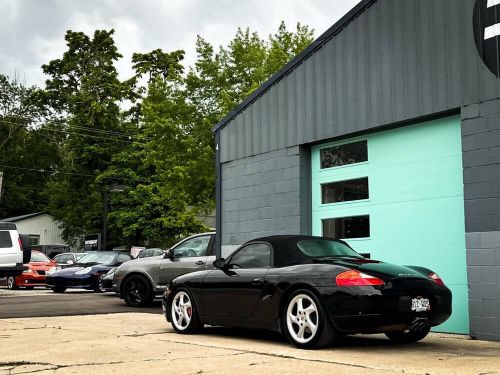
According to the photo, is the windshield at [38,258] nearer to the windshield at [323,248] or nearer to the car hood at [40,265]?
the car hood at [40,265]

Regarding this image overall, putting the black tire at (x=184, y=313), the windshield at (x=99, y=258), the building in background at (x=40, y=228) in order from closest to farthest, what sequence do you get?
1. the black tire at (x=184, y=313)
2. the windshield at (x=99, y=258)
3. the building in background at (x=40, y=228)

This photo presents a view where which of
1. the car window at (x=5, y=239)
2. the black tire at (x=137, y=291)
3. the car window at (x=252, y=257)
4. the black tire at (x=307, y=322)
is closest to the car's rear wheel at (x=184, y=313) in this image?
the car window at (x=252, y=257)

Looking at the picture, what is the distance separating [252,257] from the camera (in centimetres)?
843

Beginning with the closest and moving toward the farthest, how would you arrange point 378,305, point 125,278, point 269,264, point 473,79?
point 378,305, point 269,264, point 473,79, point 125,278

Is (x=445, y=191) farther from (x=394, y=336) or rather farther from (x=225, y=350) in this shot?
(x=225, y=350)

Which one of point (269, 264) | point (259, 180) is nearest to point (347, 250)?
point (269, 264)

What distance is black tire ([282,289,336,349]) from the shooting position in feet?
23.3

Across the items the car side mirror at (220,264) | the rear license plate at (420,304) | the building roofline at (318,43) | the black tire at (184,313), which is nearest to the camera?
the rear license plate at (420,304)

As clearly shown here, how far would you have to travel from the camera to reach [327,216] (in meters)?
11.8

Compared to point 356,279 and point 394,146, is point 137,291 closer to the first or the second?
point 394,146

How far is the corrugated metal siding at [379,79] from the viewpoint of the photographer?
9461mm

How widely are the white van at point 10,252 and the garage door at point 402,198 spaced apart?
10804 millimetres

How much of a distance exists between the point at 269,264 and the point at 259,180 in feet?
16.9

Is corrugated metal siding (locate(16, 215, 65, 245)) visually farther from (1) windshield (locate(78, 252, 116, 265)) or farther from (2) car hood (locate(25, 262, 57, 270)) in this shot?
(1) windshield (locate(78, 252, 116, 265))
